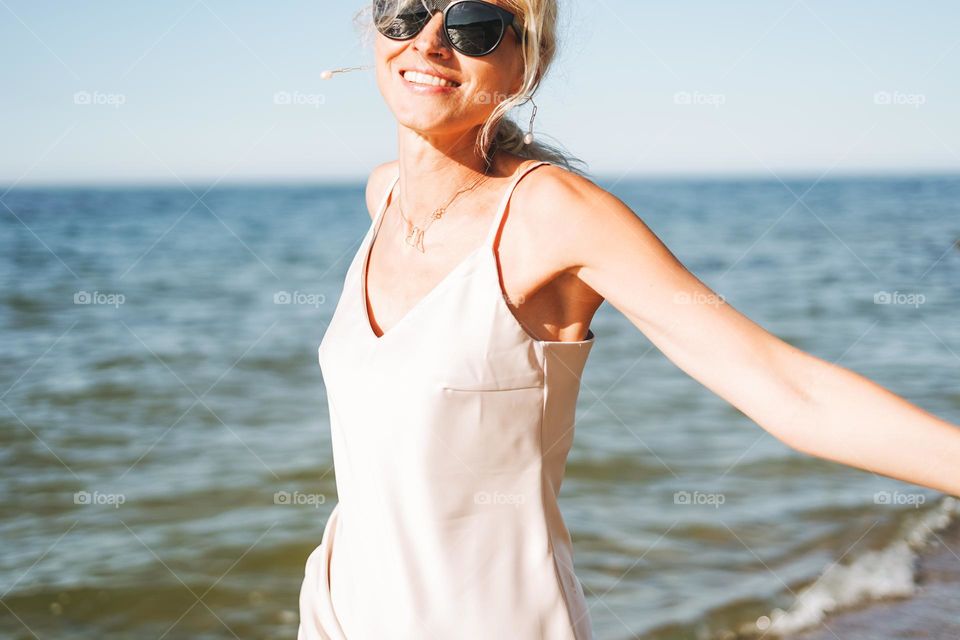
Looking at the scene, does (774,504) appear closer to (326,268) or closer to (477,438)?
(477,438)

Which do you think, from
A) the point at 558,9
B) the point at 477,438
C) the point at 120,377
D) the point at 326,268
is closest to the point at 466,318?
the point at 477,438

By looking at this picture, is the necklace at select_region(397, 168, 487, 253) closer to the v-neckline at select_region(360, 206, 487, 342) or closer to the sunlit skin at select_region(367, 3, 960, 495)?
the sunlit skin at select_region(367, 3, 960, 495)

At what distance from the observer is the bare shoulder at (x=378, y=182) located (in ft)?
7.90

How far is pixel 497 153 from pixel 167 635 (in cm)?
377

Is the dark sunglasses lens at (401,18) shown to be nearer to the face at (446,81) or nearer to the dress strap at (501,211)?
the face at (446,81)

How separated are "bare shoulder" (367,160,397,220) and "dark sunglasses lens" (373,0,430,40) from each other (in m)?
0.54

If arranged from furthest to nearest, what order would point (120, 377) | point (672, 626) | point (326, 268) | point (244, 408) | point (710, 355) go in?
point (326, 268)
point (120, 377)
point (244, 408)
point (672, 626)
point (710, 355)

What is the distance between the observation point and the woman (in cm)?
144

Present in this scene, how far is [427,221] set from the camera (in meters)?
1.94

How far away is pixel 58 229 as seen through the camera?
86.0ft

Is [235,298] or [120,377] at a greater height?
[120,377]

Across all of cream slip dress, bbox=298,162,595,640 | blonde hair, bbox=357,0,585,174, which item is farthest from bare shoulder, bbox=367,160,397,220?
cream slip dress, bbox=298,162,595,640

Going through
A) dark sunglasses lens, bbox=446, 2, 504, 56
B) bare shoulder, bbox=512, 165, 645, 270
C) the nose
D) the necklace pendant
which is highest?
dark sunglasses lens, bbox=446, 2, 504, 56

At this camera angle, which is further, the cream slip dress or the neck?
the neck
